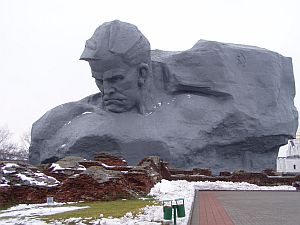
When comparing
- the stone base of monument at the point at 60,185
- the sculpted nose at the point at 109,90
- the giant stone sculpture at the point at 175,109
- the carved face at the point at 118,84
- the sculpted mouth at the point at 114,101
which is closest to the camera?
the stone base of monument at the point at 60,185

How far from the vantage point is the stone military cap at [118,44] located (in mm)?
32656

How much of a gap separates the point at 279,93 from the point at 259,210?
1037 inches

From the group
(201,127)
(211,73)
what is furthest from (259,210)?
(211,73)

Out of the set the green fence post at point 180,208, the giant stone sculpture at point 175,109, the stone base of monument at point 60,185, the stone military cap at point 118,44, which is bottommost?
the green fence post at point 180,208

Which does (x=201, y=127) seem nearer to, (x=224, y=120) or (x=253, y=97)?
(x=224, y=120)

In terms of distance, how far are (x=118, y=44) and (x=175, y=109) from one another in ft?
20.5

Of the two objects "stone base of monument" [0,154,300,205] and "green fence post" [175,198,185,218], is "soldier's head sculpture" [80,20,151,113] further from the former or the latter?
"green fence post" [175,198,185,218]

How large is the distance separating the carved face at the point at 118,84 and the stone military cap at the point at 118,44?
24.0 inches

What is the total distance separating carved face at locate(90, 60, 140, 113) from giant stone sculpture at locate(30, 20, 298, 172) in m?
0.07

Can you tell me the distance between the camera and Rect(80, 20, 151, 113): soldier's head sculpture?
3275cm

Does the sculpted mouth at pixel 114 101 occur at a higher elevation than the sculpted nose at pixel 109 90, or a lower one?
lower

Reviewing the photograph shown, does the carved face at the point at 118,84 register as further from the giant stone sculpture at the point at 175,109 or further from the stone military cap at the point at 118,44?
the stone military cap at the point at 118,44

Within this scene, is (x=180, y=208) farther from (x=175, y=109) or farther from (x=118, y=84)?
(x=175, y=109)

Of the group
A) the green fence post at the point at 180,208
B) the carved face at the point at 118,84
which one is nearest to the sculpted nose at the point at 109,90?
the carved face at the point at 118,84
